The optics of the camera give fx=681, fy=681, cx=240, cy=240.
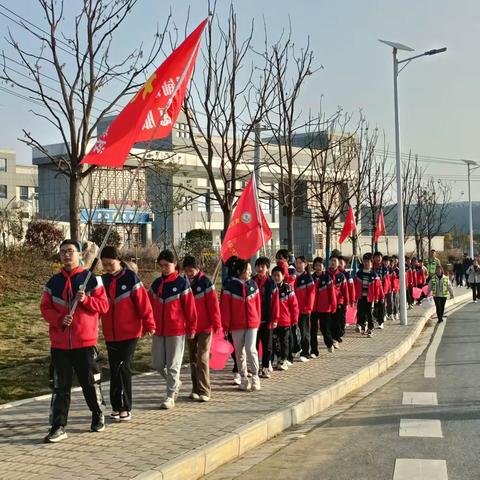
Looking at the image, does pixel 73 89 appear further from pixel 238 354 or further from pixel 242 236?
pixel 238 354

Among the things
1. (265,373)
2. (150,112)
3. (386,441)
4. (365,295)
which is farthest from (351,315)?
(150,112)

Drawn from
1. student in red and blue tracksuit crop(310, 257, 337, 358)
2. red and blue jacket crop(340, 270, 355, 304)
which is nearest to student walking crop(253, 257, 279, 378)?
student in red and blue tracksuit crop(310, 257, 337, 358)

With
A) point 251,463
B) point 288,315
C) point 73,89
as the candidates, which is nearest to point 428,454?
point 251,463

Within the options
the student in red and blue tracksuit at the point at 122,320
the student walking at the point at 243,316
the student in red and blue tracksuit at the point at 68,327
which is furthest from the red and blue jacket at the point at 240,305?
the student in red and blue tracksuit at the point at 68,327

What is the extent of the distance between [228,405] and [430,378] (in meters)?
4.10

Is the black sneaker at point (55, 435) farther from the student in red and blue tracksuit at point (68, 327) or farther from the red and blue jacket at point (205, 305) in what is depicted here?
the red and blue jacket at point (205, 305)

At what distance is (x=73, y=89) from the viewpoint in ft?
43.1

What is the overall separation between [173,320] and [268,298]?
2348 mm

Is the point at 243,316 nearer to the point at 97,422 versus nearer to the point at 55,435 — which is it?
the point at 97,422

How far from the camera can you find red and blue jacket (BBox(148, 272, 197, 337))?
7.54 m

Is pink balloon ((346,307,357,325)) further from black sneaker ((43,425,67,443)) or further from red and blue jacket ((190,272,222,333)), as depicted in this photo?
black sneaker ((43,425,67,443))

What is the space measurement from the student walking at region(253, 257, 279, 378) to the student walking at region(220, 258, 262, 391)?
0.55 m

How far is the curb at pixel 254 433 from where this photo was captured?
18.0 ft

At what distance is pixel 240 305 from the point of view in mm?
8711
